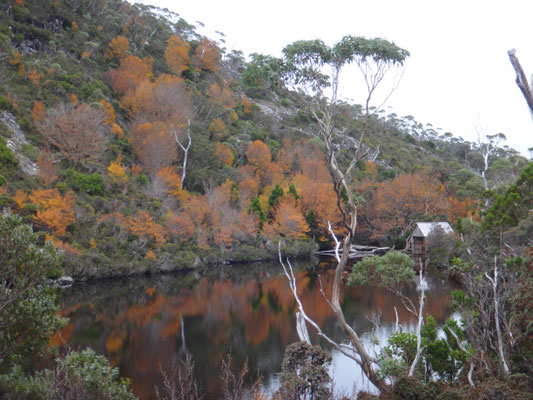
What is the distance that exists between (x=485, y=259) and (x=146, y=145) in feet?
97.0

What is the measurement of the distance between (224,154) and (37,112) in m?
18.7

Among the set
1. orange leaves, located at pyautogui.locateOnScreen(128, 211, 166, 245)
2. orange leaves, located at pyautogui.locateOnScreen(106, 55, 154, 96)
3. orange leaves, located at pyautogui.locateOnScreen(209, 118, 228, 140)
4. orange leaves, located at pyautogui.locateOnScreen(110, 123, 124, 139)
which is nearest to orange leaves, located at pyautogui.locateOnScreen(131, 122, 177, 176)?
orange leaves, located at pyautogui.locateOnScreen(110, 123, 124, 139)

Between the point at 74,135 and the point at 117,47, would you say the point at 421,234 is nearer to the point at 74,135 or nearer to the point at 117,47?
the point at 74,135

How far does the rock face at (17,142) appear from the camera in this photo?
91.7ft

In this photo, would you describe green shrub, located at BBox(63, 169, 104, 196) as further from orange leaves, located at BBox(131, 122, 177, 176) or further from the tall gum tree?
the tall gum tree

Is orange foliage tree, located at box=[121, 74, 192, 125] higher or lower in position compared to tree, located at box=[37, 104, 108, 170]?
higher

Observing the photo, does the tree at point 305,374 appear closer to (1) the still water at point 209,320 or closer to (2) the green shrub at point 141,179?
(1) the still water at point 209,320

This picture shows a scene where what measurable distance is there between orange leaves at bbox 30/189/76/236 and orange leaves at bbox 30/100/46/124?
10.8m

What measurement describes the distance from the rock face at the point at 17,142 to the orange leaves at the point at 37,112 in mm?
1406

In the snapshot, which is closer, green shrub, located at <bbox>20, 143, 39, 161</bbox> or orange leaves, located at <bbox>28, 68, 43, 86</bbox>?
green shrub, located at <bbox>20, 143, 39, 161</bbox>

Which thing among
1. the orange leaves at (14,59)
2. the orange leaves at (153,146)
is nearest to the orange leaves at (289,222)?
the orange leaves at (153,146)

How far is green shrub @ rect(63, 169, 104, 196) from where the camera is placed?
28891 millimetres

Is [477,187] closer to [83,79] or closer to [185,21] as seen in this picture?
[83,79]

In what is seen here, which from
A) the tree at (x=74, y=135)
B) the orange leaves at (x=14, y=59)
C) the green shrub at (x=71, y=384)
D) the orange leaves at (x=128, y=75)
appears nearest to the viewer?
the green shrub at (x=71, y=384)
